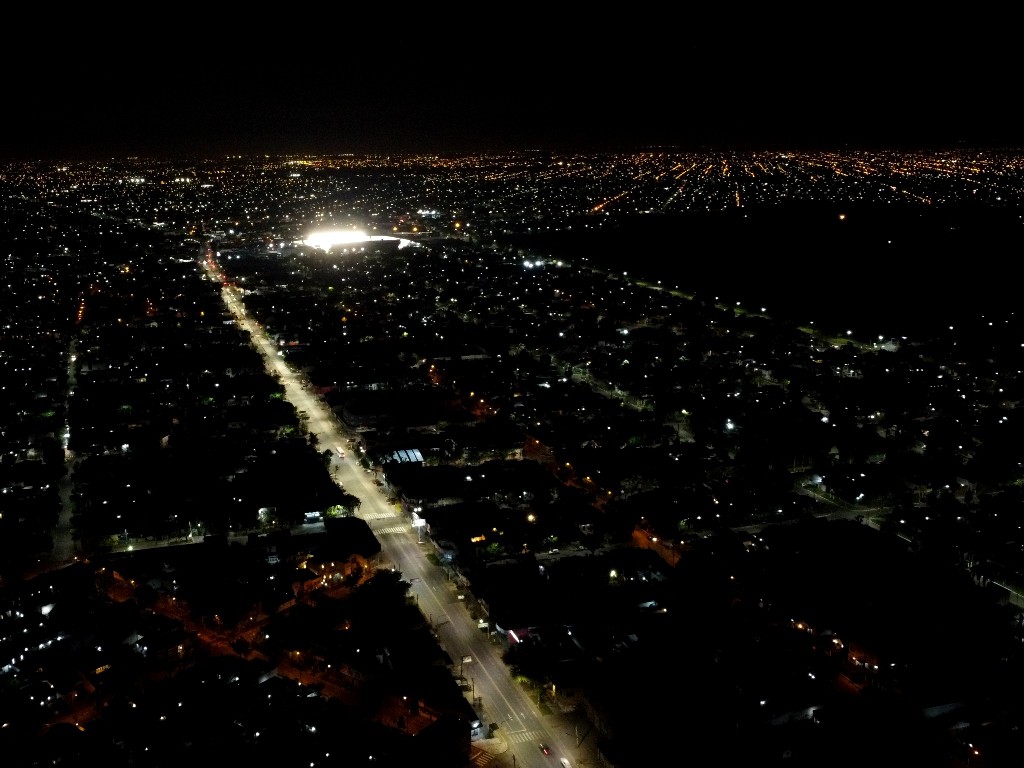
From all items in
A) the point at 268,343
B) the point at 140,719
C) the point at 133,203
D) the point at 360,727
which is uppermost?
the point at 133,203

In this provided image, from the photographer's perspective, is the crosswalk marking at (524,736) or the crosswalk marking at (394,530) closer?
the crosswalk marking at (524,736)

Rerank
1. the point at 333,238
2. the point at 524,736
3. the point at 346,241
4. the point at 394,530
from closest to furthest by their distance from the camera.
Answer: the point at 524,736 → the point at 394,530 → the point at 346,241 → the point at 333,238

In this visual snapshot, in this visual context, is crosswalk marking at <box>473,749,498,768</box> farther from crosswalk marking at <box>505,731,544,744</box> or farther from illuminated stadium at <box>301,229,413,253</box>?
illuminated stadium at <box>301,229,413,253</box>

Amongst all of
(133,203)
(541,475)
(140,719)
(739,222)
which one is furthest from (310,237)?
(140,719)

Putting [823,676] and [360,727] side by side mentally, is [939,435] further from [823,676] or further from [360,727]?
[360,727]

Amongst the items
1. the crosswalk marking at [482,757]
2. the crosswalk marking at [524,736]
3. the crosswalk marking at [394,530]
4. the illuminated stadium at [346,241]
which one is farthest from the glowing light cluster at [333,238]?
the crosswalk marking at [482,757]

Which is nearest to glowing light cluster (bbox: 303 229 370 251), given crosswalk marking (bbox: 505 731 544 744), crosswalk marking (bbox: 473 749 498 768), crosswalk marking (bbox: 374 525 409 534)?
crosswalk marking (bbox: 374 525 409 534)

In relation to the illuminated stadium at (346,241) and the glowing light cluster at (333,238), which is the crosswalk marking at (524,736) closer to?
the illuminated stadium at (346,241)

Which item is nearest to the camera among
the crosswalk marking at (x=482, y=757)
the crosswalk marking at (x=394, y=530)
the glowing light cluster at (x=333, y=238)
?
the crosswalk marking at (x=482, y=757)

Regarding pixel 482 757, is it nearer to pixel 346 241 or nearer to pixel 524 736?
pixel 524 736

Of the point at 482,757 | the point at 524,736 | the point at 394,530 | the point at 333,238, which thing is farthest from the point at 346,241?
the point at 482,757

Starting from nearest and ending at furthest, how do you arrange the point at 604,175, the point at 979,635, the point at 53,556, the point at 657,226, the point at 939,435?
the point at 979,635 < the point at 53,556 < the point at 939,435 < the point at 657,226 < the point at 604,175
